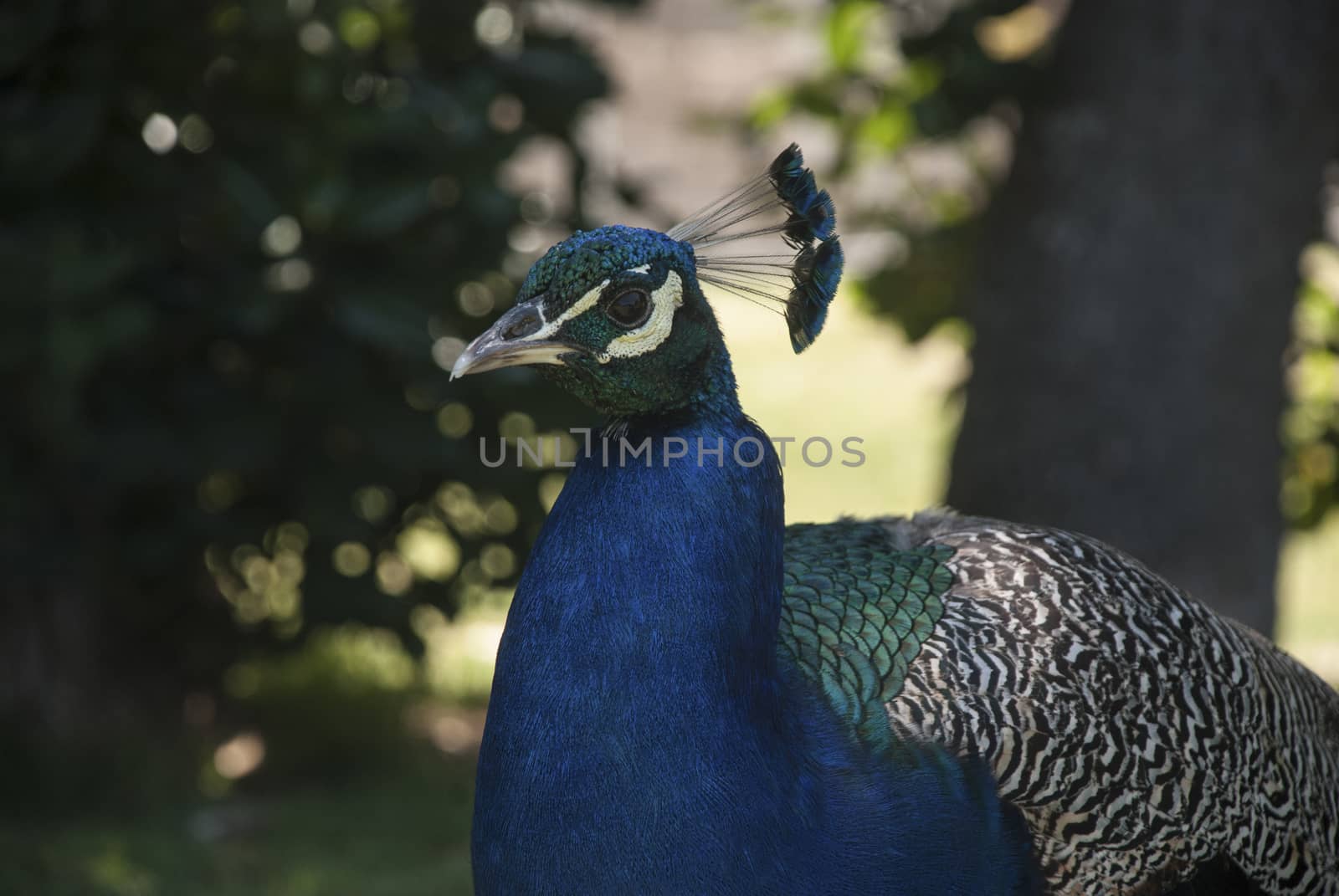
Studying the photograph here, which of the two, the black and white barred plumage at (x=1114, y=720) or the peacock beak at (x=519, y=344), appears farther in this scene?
the black and white barred plumage at (x=1114, y=720)

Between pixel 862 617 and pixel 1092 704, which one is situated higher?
pixel 862 617

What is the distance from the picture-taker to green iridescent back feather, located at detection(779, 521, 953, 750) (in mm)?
1730

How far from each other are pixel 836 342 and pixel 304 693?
6.77 m

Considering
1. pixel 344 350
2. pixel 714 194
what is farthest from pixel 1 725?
pixel 714 194

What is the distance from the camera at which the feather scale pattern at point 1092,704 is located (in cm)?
174

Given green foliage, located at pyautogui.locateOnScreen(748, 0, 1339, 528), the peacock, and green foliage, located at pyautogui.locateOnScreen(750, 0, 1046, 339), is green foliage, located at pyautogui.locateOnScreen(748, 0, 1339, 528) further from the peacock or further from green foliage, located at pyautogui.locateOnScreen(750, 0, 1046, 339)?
the peacock

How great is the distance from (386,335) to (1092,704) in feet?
5.79

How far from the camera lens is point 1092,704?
69.8 inches

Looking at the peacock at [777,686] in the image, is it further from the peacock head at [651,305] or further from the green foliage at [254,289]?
the green foliage at [254,289]

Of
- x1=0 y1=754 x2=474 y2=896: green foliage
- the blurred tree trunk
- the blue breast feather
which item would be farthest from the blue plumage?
the blurred tree trunk

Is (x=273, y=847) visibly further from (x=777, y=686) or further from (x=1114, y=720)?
(x=1114, y=720)

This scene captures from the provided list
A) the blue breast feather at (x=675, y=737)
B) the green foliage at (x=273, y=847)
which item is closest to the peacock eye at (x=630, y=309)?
the blue breast feather at (x=675, y=737)

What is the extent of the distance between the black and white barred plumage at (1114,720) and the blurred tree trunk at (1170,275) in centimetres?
147

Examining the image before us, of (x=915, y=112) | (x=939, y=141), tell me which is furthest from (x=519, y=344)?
(x=939, y=141)
